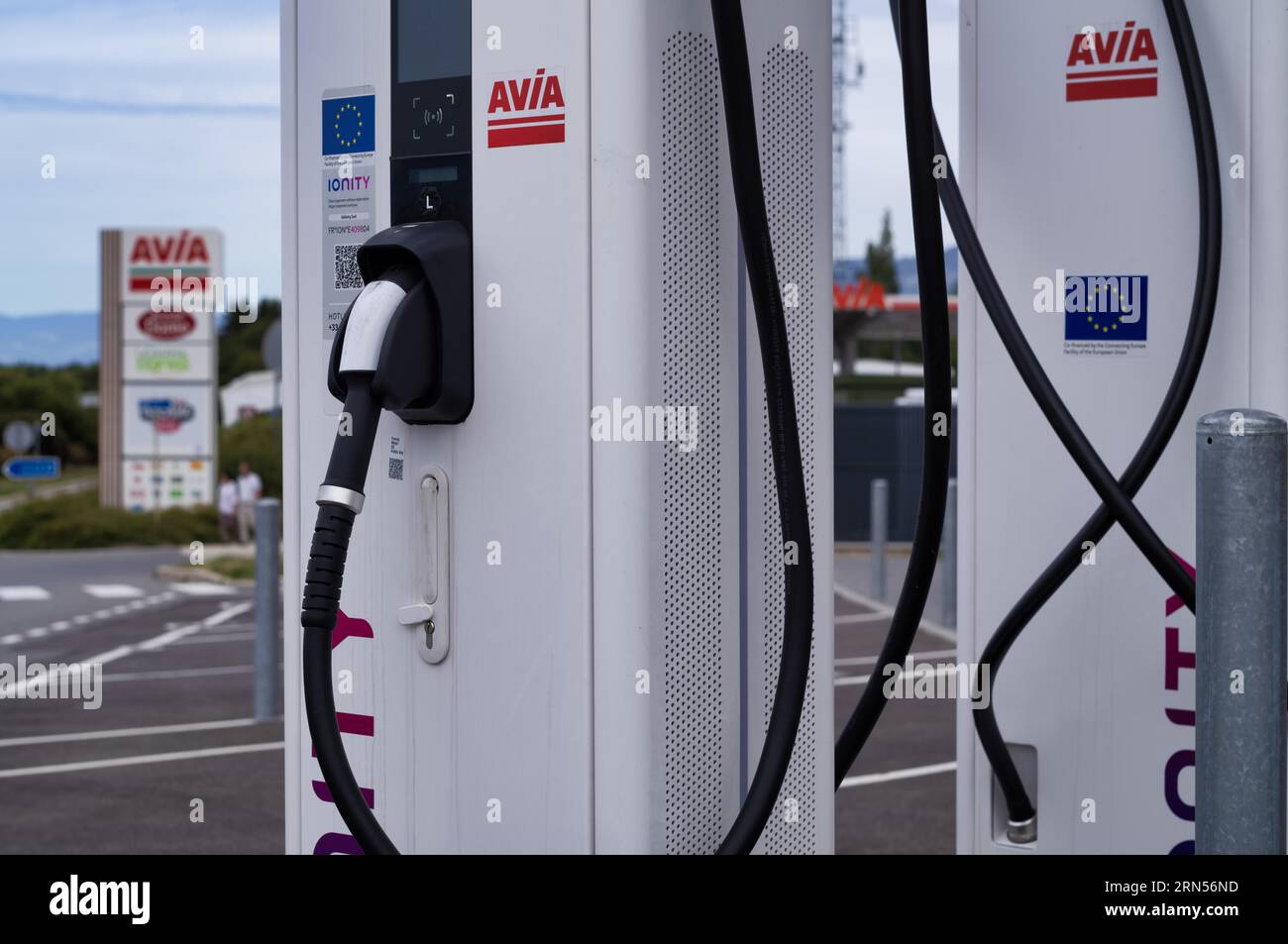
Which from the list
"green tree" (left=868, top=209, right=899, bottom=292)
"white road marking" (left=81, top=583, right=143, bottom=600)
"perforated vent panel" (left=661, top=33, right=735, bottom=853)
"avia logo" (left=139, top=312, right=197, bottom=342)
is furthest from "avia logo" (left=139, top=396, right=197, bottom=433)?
"green tree" (left=868, top=209, right=899, bottom=292)

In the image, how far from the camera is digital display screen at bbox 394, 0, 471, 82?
2.17 m

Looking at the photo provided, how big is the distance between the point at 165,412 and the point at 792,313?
22.5 meters

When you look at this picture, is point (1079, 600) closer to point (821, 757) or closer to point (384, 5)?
point (821, 757)

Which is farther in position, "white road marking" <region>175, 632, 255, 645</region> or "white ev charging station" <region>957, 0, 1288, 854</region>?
"white road marking" <region>175, 632, 255, 645</region>

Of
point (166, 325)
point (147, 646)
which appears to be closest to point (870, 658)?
point (147, 646)

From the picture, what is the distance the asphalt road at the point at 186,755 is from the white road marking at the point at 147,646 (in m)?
0.04

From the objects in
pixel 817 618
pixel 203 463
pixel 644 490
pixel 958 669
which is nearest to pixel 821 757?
pixel 817 618

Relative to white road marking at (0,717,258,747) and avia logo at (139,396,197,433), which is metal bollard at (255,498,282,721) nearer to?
white road marking at (0,717,258,747)

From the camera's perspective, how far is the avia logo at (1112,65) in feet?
9.29

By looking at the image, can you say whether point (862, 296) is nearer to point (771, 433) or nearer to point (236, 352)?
point (236, 352)

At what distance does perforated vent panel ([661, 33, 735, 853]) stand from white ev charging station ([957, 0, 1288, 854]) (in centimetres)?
99

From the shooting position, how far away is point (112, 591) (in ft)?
57.2

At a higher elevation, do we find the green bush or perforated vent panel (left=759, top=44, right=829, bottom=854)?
perforated vent panel (left=759, top=44, right=829, bottom=854)

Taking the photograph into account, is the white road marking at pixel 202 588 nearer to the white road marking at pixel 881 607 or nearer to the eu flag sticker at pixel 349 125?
the white road marking at pixel 881 607
